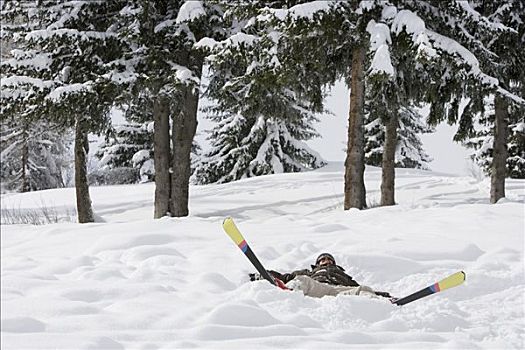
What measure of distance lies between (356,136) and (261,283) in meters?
6.67

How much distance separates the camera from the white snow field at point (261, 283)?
3.62 m

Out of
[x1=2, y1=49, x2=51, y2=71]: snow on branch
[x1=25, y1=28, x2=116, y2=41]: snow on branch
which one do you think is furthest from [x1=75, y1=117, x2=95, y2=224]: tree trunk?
[x1=25, y1=28, x2=116, y2=41]: snow on branch

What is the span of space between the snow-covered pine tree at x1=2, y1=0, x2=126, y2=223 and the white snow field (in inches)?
160

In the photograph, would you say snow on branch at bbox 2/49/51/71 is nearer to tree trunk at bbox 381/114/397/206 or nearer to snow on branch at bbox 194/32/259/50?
snow on branch at bbox 194/32/259/50

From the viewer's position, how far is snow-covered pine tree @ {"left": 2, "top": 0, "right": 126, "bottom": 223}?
35.8 feet

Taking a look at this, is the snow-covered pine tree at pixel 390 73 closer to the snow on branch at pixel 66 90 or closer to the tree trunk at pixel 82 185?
the snow on branch at pixel 66 90

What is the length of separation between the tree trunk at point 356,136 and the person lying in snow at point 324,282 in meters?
5.37

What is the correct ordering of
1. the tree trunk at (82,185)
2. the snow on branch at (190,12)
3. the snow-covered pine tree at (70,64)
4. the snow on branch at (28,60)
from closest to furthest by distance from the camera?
the snow on branch at (190,12), the snow-covered pine tree at (70,64), the snow on branch at (28,60), the tree trunk at (82,185)

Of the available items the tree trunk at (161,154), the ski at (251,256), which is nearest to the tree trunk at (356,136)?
the tree trunk at (161,154)

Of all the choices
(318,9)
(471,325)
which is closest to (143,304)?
(471,325)

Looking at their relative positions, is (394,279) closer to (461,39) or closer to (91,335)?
(91,335)

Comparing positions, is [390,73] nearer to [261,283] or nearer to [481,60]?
[481,60]

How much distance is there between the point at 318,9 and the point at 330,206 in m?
5.87

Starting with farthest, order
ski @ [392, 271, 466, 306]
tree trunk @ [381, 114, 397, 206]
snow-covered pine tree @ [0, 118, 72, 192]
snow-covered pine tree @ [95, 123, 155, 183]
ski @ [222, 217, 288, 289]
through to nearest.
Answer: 1. snow-covered pine tree @ [95, 123, 155, 183]
2. snow-covered pine tree @ [0, 118, 72, 192]
3. tree trunk @ [381, 114, 397, 206]
4. ski @ [222, 217, 288, 289]
5. ski @ [392, 271, 466, 306]
